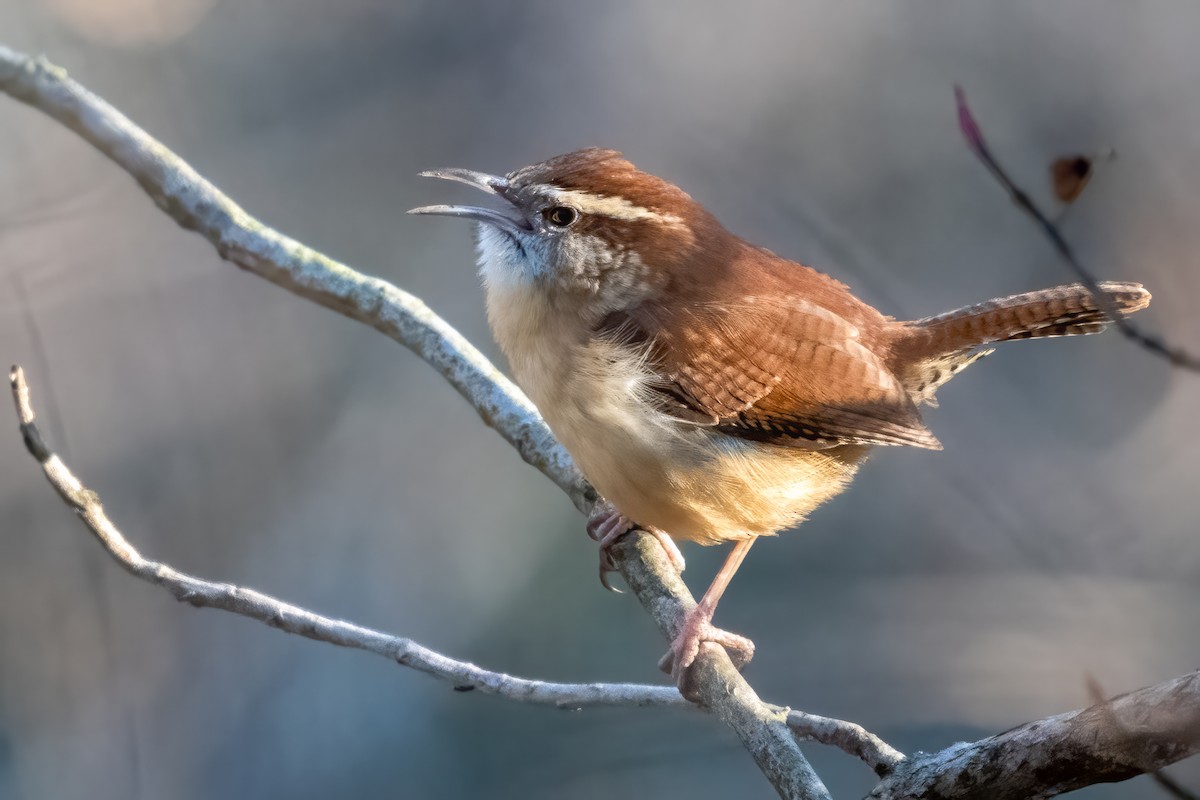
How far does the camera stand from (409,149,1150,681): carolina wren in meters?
3.08

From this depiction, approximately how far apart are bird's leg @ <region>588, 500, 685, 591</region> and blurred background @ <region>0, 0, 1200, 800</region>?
751mm

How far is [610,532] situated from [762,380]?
0.66 m

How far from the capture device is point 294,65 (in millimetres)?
6176

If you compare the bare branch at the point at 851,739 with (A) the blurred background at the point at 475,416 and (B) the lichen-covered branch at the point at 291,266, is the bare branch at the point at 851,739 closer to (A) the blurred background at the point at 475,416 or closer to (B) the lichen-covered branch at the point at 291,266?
(B) the lichen-covered branch at the point at 291,266

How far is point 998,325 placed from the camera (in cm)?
345

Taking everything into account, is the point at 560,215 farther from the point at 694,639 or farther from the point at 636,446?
the point at 694,639

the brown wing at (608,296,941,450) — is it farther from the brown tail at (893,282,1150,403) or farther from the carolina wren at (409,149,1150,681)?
the brown tail at (893,282,1150,403)

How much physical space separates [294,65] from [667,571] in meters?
3.99

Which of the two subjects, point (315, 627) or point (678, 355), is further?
point (678, 355)

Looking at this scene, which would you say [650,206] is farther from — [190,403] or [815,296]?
[190,403]

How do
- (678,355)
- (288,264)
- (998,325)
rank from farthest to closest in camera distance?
1. (288,264)
2. (998,325)
3. (678,355)

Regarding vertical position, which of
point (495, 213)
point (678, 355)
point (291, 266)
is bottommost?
point (678, 355)

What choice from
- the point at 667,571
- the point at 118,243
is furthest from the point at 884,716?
the point at 118,243

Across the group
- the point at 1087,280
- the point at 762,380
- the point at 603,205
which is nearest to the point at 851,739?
the point at 762,380
